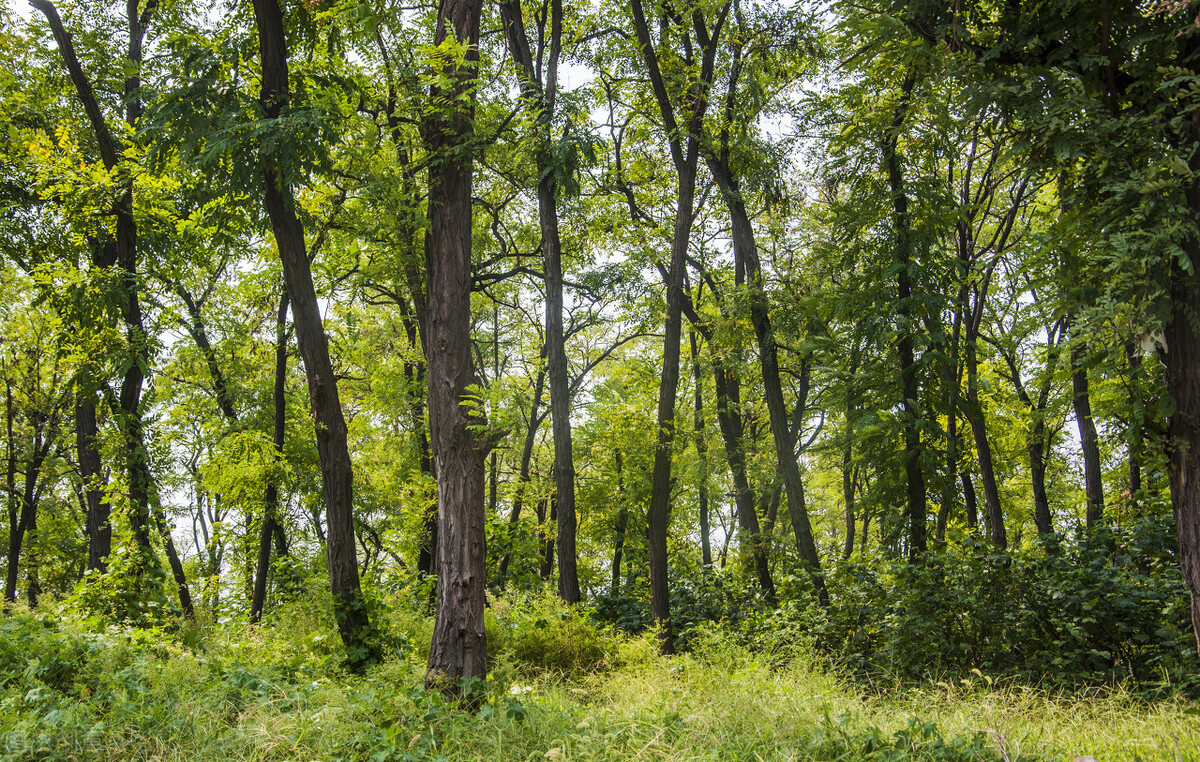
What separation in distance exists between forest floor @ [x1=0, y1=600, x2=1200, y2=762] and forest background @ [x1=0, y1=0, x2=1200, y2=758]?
6 cm

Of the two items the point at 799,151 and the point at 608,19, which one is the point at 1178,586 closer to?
the point at 799,151

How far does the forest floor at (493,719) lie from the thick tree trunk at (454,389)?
544 millimetres

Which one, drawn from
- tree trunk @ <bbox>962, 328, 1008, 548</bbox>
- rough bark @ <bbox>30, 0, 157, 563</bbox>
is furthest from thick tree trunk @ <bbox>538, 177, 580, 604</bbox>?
tree trunk @ <bbox>962, 328, 1008, 548</bbox>

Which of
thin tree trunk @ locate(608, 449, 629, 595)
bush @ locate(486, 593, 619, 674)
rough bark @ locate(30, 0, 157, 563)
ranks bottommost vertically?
bush @ locate(486, 593, 619, 674)

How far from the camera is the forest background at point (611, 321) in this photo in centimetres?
Result: 494

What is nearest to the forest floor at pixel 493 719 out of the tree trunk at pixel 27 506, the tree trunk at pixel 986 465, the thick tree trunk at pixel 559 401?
the thick tree trunk at pixel 559 401

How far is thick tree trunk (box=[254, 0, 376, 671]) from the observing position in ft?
26.5

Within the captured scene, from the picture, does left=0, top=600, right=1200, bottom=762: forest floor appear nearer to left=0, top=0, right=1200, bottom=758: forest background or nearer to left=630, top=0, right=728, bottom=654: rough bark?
left=0, top=0, right=1200, bottom=758: forest background

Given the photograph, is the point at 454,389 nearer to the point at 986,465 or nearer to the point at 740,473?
the point at 986,465

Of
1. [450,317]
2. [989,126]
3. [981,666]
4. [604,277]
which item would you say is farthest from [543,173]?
[981,666]

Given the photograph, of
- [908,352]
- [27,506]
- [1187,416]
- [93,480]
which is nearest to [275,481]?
[93,480]

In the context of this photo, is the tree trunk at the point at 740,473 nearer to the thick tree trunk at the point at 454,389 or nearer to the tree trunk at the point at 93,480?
the thick tree trunk at the point at 454,389

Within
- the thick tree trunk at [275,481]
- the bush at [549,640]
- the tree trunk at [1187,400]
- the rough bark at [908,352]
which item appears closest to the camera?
the tree trunk at [1187,400]

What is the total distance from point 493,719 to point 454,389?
2.76 metres
